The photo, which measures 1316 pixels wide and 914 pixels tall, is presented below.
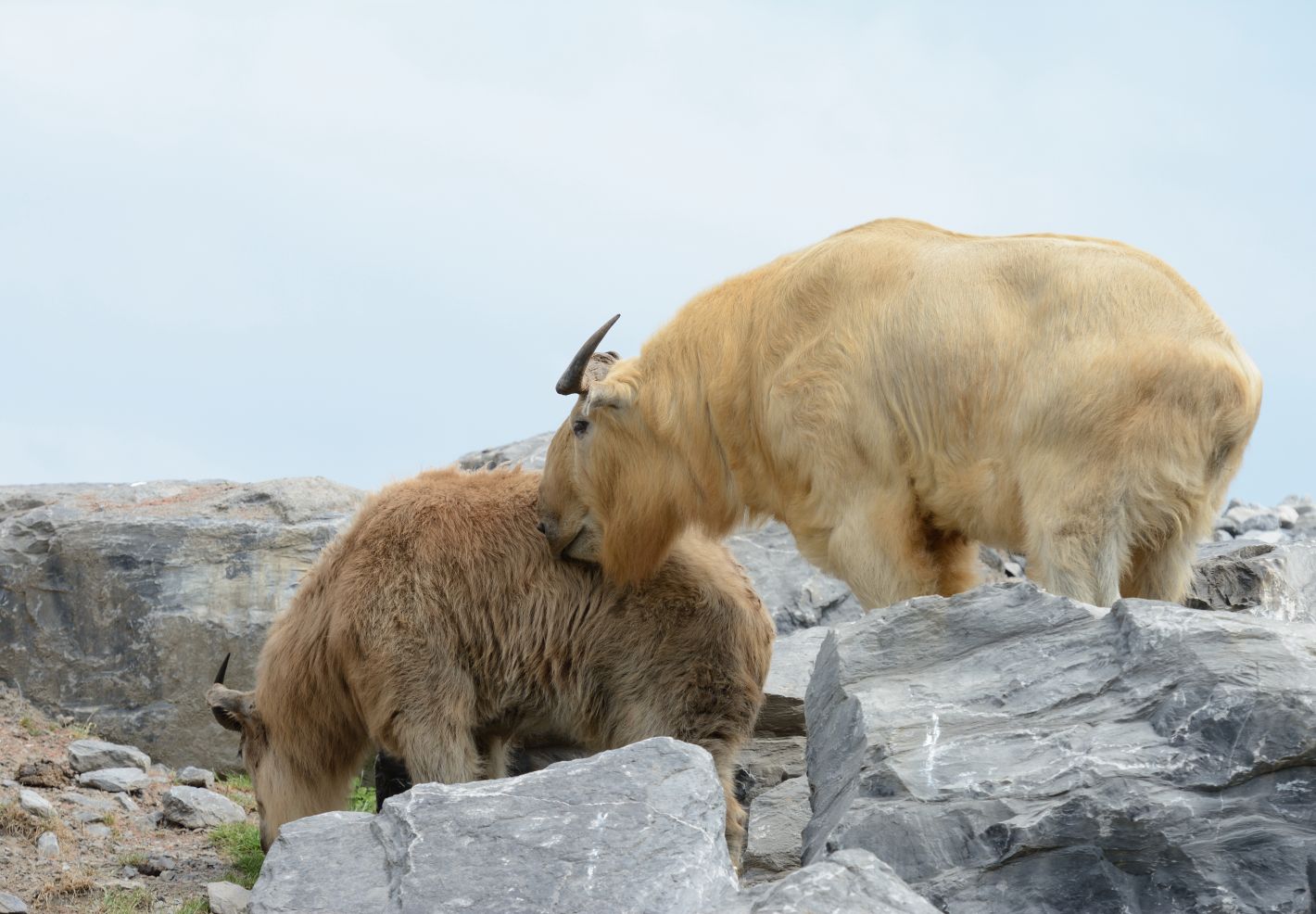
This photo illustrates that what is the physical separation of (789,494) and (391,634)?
6.53 feet

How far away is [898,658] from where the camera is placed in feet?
16.7

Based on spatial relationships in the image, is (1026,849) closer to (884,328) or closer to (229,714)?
(884,328)

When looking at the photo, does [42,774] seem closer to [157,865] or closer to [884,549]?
[157,865]

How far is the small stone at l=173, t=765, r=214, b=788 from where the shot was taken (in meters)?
9.45

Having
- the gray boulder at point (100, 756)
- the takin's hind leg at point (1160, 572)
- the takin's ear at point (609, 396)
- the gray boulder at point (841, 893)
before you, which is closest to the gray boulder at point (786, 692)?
the takin's ear at point (609, 396)

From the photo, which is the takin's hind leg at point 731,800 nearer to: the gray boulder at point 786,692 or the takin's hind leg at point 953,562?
the gray boulder at point 786,692

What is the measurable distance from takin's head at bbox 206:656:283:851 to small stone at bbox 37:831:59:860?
1.06m

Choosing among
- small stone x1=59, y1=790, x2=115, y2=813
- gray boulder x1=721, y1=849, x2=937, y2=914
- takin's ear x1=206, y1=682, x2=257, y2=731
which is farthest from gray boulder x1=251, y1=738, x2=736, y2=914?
small stone x1=59, y1=790, x2=115, y2=813

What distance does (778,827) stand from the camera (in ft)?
21.7

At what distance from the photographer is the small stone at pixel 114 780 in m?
8.98

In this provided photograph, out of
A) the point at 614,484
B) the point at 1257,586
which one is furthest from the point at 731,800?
the point at 1257,586

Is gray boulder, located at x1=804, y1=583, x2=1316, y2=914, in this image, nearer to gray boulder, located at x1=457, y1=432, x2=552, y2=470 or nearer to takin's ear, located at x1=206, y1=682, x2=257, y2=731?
takin's ear, located at x1=206, y1=682, x2=257, y2=731

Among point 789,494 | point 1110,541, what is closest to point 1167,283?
point 1110,541

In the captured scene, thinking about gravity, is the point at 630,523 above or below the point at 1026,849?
above
